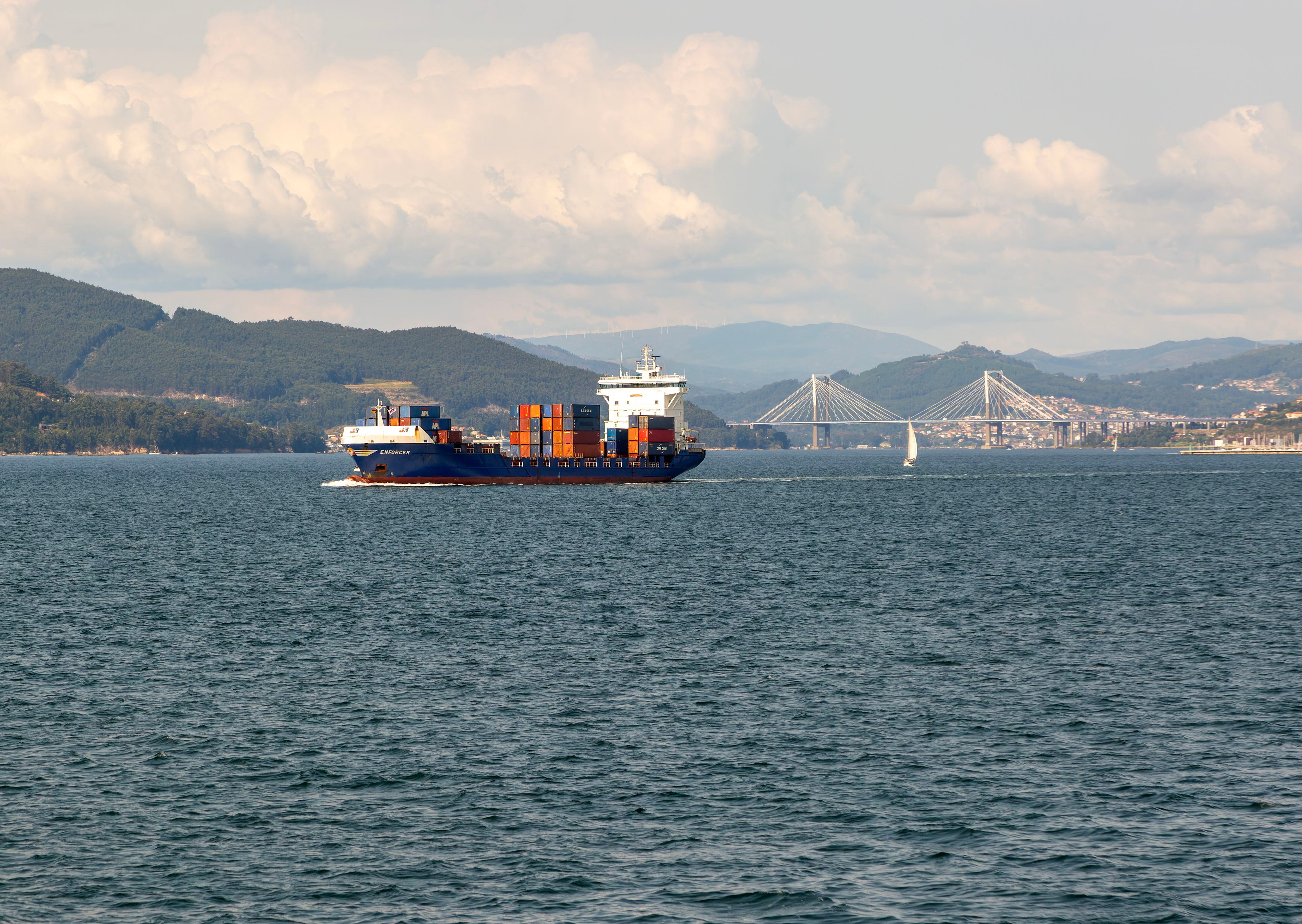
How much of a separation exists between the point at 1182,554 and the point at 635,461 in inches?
3605

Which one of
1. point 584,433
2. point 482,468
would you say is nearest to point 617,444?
point 584,433

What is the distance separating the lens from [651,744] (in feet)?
102

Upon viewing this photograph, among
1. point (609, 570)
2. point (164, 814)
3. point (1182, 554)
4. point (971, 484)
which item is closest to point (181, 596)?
point (609, 570)

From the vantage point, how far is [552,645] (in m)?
45.2

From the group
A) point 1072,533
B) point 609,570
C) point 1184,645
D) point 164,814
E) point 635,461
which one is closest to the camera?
point 164,814

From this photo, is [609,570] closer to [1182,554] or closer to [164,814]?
[1182,554]

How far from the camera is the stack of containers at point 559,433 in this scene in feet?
527

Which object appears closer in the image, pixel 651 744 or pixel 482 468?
pixel 651 744

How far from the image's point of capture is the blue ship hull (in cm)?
15575

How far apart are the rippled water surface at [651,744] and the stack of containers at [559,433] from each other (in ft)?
293

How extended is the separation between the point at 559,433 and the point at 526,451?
538 cm

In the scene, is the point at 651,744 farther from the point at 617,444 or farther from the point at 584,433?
the point at 617,444

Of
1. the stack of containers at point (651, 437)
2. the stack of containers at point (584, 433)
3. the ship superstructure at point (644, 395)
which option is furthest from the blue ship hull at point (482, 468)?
the ship superstructure at point (644, 395)

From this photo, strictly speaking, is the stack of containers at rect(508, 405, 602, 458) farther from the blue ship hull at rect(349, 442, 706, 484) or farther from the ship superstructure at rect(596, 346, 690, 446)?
the ship superstructure at rect(596, 346, 690, 446)
